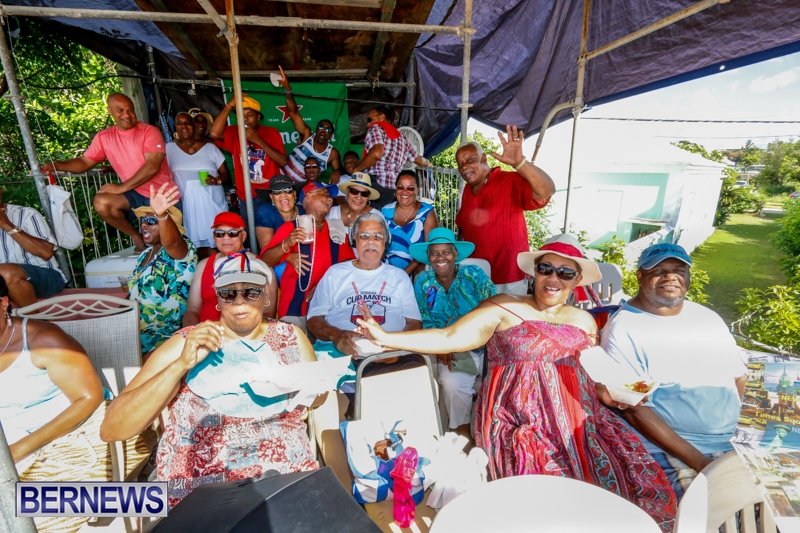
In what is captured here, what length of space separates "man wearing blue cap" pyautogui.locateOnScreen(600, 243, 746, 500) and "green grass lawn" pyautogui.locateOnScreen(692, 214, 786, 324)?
396 inches

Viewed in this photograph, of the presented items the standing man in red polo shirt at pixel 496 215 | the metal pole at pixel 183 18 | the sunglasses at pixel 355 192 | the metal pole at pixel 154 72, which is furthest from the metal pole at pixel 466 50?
the metal pole at pixel 154 72

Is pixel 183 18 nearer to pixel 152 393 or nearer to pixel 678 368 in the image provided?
pixel 152 393

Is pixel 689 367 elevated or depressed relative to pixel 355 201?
depressed

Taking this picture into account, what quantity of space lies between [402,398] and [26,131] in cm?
392

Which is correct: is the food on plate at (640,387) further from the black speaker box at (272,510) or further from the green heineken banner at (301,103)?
the green heineken banner at (301,103)

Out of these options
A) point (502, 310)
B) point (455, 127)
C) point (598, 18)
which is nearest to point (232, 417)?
point (502, 310)

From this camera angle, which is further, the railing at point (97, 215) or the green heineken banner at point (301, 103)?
the green heineken banner at point (301, 103)

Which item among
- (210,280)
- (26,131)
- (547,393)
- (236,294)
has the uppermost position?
(26,131)

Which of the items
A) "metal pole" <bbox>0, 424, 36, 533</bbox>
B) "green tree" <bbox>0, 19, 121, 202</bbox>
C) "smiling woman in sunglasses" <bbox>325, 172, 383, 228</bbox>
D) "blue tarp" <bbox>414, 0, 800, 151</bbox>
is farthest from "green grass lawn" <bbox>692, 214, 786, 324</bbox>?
"green tree" <bbox>0, 19, 121, 202</bbox>

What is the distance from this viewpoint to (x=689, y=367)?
6.64 ft

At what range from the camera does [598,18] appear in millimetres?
3568

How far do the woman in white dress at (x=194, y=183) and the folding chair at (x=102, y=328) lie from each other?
1.94m

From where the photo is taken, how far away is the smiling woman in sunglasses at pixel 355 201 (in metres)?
3.57

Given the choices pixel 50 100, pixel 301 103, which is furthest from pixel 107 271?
pixel 50 100
